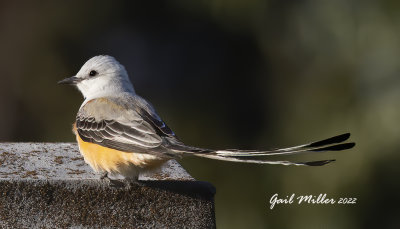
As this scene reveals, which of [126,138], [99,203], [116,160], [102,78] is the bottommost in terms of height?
[99,203]

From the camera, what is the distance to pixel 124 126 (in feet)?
13.7

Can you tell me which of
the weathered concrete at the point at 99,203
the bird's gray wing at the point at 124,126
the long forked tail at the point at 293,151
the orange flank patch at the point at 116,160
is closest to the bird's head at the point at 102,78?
the bird's gray wing at the point at 124,126

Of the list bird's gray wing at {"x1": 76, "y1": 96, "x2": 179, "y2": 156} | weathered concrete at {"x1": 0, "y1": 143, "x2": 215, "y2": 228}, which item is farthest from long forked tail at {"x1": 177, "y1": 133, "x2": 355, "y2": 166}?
bird's gray wing at {"x1": 76, "y1": 96, "x2": 179, "y2": 156}

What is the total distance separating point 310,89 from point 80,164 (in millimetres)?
3642

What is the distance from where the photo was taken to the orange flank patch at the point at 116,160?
388cm

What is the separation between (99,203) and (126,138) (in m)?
0.82

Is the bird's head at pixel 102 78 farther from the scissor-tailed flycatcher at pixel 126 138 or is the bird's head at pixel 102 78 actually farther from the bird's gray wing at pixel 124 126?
the bird's gray wing at pixel 124 126

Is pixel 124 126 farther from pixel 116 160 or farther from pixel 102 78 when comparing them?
pixel 102 78

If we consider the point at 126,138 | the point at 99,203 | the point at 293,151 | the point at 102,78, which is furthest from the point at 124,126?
the point at 293,151

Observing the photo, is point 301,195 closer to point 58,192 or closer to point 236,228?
point 236,228

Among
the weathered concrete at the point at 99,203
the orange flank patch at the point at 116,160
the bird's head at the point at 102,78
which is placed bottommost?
the weathered concrete at the point at 99,203

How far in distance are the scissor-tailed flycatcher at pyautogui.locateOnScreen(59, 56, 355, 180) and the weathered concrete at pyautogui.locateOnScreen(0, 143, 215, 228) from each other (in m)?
0.25

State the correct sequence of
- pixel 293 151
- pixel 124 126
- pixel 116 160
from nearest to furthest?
pixel 293 151 < pixel 116 160 < pixel 124 126

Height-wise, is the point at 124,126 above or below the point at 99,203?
above
